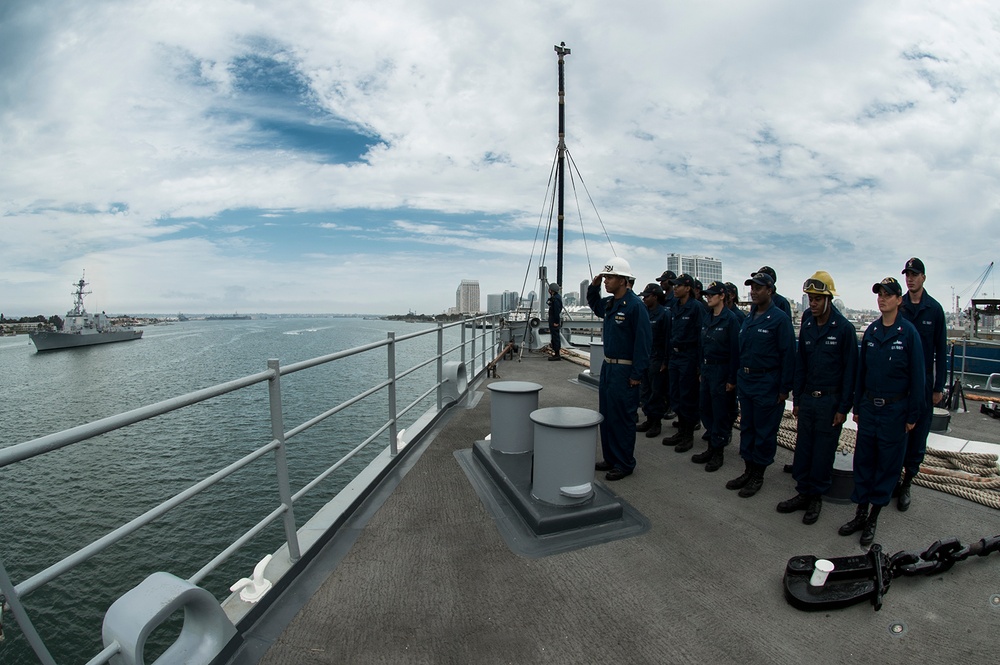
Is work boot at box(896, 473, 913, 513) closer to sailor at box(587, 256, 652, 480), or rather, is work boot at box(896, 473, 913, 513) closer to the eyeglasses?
the eyeglasses

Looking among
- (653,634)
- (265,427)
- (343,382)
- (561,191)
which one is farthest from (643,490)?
(343,382)

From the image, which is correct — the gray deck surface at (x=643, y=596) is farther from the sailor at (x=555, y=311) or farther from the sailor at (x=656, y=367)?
the sailor at (x=555, y=311)

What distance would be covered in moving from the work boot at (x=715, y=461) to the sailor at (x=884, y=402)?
42.4 inches

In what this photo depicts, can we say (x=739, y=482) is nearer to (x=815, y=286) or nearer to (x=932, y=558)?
(x=932, y=558)

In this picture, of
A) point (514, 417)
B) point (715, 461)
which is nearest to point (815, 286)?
point (715, 461)

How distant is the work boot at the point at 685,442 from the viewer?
4.56 meters

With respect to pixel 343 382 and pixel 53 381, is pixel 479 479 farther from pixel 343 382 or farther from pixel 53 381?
pixel 53 381

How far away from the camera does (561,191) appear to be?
14.8 metres

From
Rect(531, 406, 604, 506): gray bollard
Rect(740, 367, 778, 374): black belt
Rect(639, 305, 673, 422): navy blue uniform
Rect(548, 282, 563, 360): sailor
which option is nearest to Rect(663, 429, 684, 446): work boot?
Rect(639, 305, 673, 422): navy blue uniform

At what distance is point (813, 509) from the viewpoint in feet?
10.5

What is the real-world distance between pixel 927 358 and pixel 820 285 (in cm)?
110

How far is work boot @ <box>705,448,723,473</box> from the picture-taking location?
405 cm

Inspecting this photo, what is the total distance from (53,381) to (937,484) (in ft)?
145

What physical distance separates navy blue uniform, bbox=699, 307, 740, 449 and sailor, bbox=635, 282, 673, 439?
2.97ft
